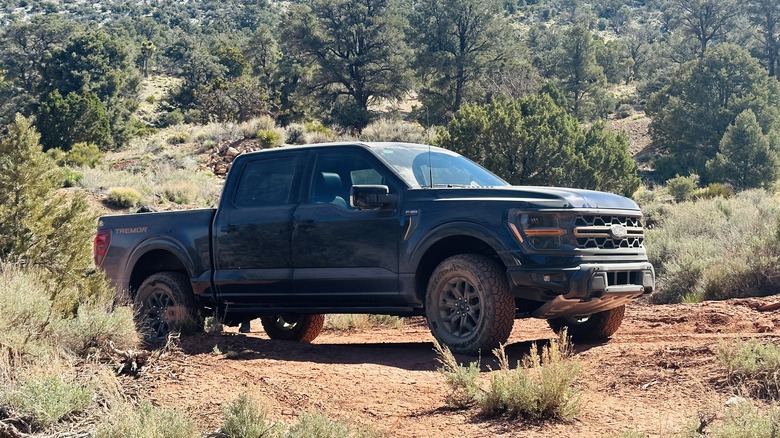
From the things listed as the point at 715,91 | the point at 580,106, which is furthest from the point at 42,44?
the point at 715,91

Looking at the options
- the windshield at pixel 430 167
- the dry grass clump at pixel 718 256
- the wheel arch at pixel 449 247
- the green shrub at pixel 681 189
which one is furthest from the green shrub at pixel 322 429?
the green shrub at pixel 681 189

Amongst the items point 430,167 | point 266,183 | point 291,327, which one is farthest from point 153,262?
point 430,167

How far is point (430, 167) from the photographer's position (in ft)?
27.5

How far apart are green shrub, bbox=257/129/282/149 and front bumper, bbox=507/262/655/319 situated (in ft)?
91.2

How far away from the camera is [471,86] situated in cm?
4978

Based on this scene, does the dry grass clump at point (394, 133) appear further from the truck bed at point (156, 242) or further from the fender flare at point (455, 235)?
the fender flare at point (455, 235)

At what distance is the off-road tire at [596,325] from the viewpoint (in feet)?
28.9

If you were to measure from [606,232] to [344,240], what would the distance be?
93.8 inches

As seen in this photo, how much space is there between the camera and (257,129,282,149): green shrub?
34.7m

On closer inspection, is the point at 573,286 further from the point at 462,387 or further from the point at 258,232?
the point at 258,232

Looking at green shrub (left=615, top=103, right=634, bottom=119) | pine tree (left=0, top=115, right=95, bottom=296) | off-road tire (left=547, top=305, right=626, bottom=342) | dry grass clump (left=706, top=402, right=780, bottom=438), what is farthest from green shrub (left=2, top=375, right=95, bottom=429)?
green shrub (left=615, top=103, right=634, bottom=119)

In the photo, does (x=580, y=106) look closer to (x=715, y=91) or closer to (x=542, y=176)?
(x=715, y=91)

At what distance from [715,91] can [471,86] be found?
13.2 metres

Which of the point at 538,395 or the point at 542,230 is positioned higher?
the point at 542,230
